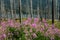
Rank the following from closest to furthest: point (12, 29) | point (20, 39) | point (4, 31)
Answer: point (20, 39) → point (4, 31) → point (12, 29)

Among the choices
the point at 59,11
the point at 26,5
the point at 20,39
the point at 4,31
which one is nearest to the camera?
the point at 20,39

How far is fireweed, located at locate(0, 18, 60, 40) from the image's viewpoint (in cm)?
584

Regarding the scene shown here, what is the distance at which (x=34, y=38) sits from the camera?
5789mm

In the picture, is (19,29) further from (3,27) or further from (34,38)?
(34,38)

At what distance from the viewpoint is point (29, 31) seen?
6082 millimetres

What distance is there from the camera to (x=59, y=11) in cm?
4169

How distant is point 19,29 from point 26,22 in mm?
238

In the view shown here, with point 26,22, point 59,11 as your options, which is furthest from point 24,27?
point 59,11

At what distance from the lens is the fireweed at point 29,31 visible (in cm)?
584

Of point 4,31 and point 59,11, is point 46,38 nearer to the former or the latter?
point 4,31

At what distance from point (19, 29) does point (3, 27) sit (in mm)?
388

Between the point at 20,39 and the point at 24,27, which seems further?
the point at 24,27


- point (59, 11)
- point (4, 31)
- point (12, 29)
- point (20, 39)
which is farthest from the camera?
point (59, 11)

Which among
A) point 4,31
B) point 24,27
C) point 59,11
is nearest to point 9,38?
point 4,31
